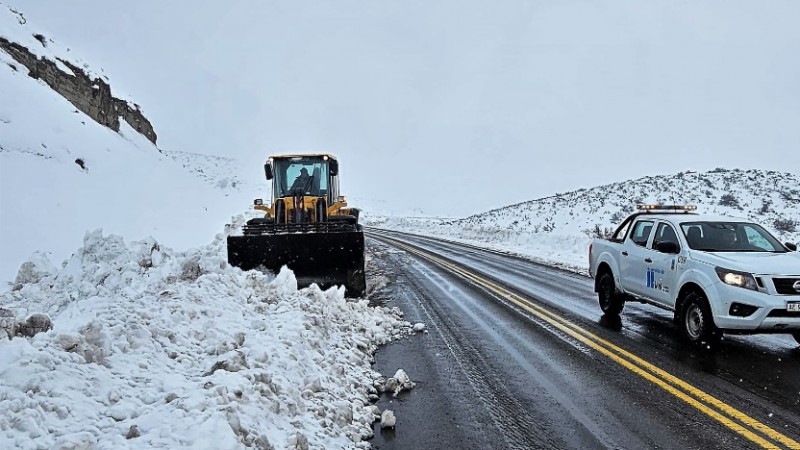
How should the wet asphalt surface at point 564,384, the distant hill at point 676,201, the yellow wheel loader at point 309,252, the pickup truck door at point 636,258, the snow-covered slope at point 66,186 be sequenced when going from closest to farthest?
the wet asphalt surface at point 564,384 → the pickup truck door at point 636,258 → the yellow wheel loader at point 309,252 → the snow-covered slope at point 66,186 → the distant hill at point 676,201

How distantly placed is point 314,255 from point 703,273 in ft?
23.2

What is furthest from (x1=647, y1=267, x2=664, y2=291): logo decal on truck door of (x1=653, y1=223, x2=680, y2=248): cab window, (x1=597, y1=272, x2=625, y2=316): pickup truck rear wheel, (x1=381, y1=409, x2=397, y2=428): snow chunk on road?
(x1=381, y1=409, x2=397, y2=428): snow chunk on road

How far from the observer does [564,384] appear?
17.4 feet

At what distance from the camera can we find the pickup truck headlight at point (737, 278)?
6.05m

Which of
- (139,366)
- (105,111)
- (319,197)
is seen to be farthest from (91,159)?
(139,366)

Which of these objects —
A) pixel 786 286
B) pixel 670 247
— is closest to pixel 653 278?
pixel 670 247

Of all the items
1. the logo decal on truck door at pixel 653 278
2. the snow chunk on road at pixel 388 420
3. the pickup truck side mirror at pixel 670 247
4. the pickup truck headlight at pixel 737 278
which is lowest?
the snow chunk on road at pixel 388 420

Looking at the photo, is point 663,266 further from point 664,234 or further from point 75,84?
point 75,84

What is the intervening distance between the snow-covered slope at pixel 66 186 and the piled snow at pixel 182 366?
14.9 ft

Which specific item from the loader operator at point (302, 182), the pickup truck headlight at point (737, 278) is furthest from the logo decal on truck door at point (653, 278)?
the loader operator at point (302, 182)

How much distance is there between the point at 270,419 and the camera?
12.2 feet

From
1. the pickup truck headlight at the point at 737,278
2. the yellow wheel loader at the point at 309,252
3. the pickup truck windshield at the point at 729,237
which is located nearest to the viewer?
the pickup truck headlight at the point at 737,278

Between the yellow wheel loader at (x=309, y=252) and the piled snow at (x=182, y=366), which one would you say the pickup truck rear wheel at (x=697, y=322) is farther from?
the yellow wheel loader at (x=309, y=252)

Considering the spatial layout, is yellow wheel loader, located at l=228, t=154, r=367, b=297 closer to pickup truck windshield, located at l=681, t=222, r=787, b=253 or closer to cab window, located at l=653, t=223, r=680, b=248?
cab window, located at l=653, t=223, r=680, b=248
